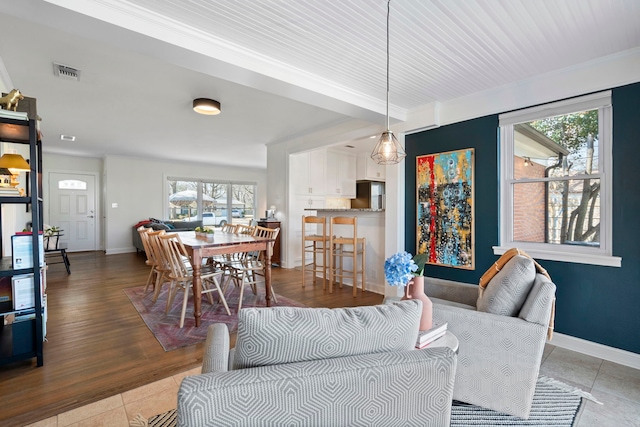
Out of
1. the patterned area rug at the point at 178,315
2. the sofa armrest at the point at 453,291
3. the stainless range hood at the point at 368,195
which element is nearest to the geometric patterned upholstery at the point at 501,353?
the sofa armrest at the point at 453,291

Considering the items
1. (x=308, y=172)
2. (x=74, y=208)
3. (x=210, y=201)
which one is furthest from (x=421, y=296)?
(x=74, y=208)

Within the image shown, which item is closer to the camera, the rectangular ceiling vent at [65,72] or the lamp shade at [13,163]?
the lamp shade at [13,163]

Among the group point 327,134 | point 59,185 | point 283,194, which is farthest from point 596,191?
point 59,185

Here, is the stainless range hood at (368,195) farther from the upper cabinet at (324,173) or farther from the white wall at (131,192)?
the white wall at (131,192)

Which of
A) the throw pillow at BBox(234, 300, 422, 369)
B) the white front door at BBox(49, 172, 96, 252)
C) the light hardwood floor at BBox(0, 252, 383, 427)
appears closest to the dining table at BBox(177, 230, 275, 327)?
the light hardwood floor at BBox(0, 252, 383, 427)

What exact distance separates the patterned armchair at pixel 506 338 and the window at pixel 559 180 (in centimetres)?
129

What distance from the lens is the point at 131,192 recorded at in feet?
25.6

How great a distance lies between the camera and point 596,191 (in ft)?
8.36

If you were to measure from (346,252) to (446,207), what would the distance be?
1628 millimetres

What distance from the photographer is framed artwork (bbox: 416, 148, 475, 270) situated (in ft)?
10.6

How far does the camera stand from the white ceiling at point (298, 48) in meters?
1.82

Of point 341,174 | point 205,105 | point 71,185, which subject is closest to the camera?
point 205,105

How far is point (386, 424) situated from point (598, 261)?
2617mm

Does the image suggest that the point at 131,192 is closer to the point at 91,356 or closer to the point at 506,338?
the point at 91,356
